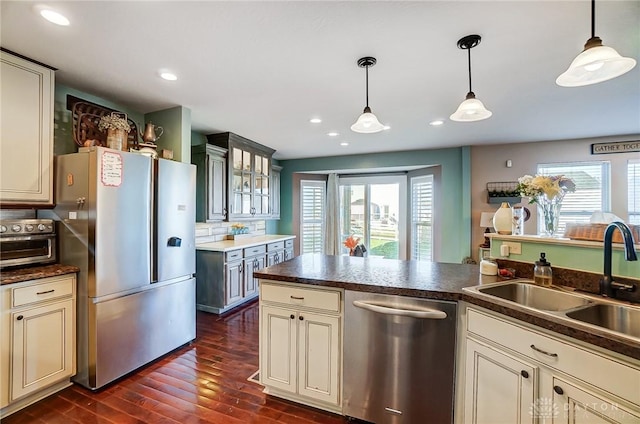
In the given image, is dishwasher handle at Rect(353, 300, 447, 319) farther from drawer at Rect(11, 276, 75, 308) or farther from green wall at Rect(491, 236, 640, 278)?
drawer at Rect(11, 276, 75, 308)

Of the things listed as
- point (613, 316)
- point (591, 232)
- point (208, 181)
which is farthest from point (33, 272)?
point (591, 232)

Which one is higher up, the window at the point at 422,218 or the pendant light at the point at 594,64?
the pendant light at the point at 594,64

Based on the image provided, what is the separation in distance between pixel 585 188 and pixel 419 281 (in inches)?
167

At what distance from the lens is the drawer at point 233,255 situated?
3592 mm

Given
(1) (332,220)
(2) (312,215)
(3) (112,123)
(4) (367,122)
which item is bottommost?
(1) (332,220)

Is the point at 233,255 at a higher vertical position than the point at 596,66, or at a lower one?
lower

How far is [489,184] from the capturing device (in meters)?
4.57

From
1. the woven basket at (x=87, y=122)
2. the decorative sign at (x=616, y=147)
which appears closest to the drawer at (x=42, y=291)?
the woven basket at (x=87, y=122)

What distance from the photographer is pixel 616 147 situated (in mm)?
3979

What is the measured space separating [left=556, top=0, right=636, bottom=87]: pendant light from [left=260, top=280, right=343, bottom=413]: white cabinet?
1682mm

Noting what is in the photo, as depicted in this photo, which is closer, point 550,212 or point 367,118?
point 550,212

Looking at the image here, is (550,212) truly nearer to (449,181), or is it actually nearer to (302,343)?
(302,343)

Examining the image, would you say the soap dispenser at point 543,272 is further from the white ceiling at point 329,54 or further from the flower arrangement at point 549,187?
the white ceiling at point 329,54

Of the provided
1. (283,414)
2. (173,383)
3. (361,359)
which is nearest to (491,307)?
(361,359)
